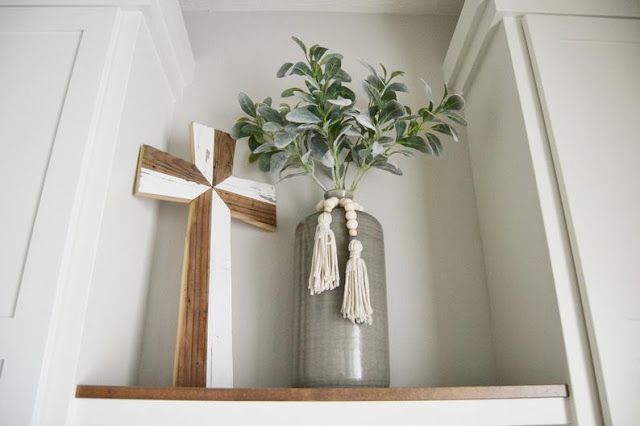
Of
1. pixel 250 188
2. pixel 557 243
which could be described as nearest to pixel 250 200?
pixel 250 188

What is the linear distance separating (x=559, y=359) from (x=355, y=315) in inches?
13.8

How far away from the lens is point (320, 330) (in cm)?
83

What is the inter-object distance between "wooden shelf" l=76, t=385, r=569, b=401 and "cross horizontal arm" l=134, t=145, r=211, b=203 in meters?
0.41

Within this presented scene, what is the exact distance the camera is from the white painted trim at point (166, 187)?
36.9 inches

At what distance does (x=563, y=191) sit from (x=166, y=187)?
2.62 ft

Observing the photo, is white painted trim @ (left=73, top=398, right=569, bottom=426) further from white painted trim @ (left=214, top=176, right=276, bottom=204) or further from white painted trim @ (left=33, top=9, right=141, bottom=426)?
white painted trim @ (left=214, top=176, right=276, bottom=204)

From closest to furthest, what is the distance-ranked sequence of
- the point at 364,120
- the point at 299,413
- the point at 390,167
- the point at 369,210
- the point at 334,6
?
1. the point at 299,413
2. the point at 364,120
3. the point at 390,167
4. the point at 369,210
5. the point at 334,6

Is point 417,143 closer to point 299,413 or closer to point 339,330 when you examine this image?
point 339,330

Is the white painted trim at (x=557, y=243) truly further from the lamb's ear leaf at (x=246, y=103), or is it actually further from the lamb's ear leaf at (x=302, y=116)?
the lamb's ear leaf at (x=246, y=103)

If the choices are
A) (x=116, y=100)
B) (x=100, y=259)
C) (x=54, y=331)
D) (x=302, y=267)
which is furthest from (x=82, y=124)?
(x=302, y=267)

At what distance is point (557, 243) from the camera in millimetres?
792

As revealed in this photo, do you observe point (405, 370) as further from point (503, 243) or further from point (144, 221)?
point (144, 221)

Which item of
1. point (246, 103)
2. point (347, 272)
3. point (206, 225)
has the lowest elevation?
point (347, 272)

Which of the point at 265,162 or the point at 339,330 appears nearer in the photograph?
the point at 339,330
